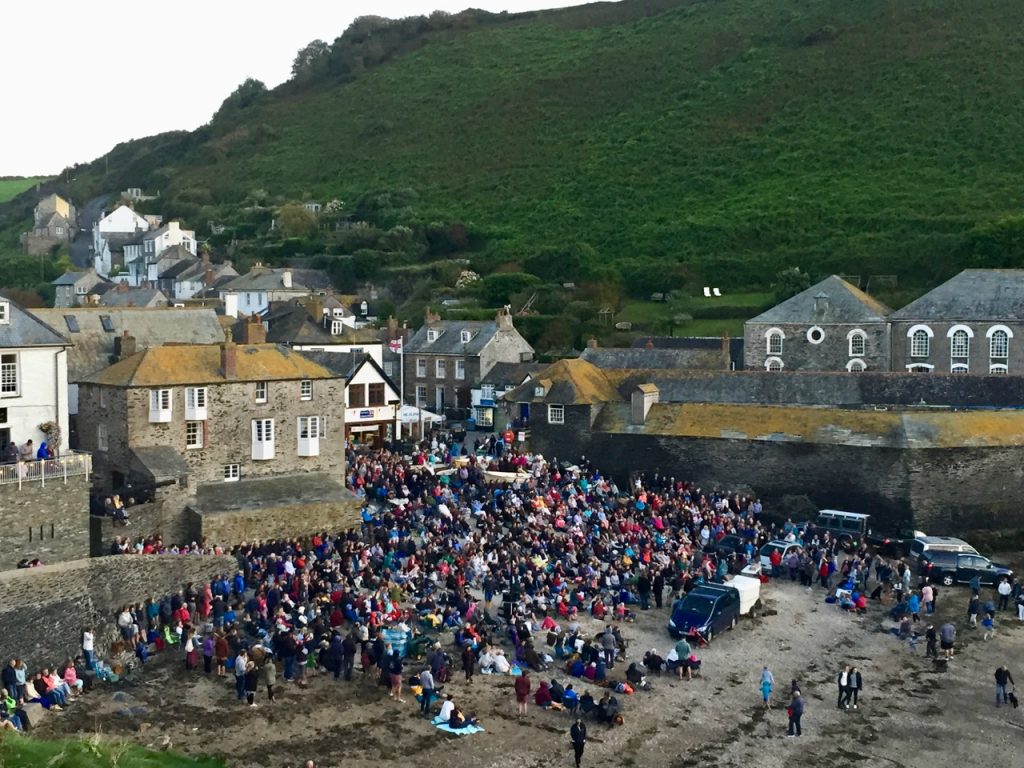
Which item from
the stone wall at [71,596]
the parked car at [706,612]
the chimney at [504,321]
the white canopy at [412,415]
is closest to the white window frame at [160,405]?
the stone wall at [71,596]

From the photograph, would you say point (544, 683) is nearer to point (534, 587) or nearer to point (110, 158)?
point (534, 587)

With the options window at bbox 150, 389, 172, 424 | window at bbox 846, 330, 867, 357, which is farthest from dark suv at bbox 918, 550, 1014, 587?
window at bbox 846, 330, 867, 357

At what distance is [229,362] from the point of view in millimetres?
34031

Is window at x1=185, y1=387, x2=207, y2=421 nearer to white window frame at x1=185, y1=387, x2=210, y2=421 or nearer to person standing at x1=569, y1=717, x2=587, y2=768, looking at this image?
white window frame at x1=185, y1=387, x2=210, y2=421

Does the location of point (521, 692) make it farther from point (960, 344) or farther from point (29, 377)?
point (960, 344)

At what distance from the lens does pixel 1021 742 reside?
21156 mm

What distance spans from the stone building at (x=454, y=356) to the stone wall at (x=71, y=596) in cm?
2764

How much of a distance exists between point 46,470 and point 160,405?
5.68 meters

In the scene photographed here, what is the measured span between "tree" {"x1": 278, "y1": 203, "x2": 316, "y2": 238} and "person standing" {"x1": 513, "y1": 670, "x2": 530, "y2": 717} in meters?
73.5

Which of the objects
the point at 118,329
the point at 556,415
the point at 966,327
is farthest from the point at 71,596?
the point at 966,327

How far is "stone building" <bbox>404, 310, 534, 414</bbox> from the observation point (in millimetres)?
54000

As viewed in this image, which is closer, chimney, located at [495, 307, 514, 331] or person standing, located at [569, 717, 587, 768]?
person standing, located at [569, 717, 587, 768]

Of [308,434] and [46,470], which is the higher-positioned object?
[308,434]

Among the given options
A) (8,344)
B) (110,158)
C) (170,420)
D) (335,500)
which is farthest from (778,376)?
(110,158)
